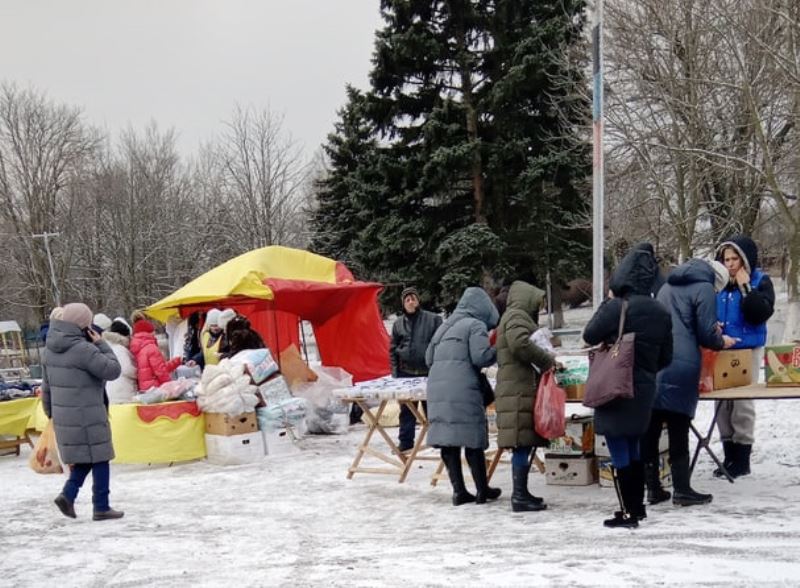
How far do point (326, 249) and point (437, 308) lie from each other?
969cm

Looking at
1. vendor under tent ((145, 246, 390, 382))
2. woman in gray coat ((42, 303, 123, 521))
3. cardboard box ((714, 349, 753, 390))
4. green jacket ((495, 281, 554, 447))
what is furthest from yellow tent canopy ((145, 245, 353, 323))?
cardboard box ((714, 349, 753, 390))

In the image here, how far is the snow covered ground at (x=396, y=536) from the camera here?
459 cm

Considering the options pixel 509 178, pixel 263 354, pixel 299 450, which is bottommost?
pixel 299 450

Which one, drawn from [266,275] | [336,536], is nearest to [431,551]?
[336,536]

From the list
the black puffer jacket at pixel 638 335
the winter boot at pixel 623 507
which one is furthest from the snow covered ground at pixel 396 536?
the black puffer jacket at pixel 638 335

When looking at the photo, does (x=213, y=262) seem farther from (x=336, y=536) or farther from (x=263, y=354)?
(x=336, y=536)

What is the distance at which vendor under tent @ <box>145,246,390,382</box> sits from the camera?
38.4 ft

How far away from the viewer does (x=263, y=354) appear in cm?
977

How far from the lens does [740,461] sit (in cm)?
661

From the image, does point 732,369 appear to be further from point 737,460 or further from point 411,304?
point 411,304

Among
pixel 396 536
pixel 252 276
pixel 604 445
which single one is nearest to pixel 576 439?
pixel 604 445

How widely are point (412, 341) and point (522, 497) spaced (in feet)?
11.2

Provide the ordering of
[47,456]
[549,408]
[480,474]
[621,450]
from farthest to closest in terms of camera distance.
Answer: [47,456] → [480,474] → [549,408] → [621,450]

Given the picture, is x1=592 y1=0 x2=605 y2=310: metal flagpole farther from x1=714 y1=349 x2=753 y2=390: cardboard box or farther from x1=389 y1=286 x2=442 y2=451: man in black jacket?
x1=714 y1=349 x2=753 y2=390: cardboard box
